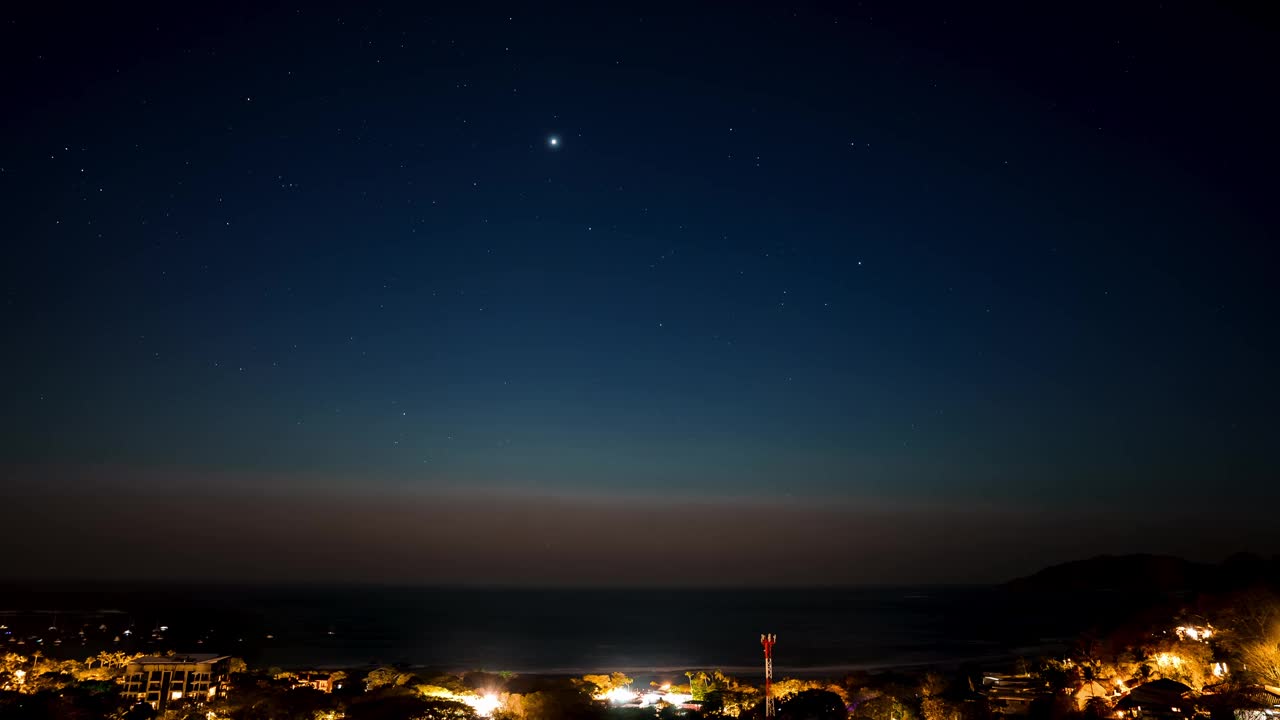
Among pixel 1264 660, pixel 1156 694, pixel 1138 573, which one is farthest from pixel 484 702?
pixel 1138 573

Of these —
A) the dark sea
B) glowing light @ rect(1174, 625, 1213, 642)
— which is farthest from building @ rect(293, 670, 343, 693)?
the dark sea

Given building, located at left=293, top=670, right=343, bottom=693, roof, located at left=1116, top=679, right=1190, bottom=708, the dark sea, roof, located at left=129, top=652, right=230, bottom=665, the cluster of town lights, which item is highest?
roof, located at left=1116, top=679, right=1190, bottom=708

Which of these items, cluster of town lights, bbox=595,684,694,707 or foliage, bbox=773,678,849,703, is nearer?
foliage, bbox=773,678,849,703

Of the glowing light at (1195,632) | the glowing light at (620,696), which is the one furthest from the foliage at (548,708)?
the glowing light at (1195,632)

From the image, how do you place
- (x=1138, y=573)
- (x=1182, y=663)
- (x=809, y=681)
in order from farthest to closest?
(x=1138, y=573)
(x=809, y=681)
(x=1182, y=663)

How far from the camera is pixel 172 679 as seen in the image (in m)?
22.4

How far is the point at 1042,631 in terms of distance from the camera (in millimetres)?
81938

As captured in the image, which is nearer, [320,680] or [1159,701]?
[1159,701]

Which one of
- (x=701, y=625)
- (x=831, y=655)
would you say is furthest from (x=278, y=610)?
(x=831, y=655)

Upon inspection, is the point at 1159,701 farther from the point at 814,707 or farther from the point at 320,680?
the point at 320,680

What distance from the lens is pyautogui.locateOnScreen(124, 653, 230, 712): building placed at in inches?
871

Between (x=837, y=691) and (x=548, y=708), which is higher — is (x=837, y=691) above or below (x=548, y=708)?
below

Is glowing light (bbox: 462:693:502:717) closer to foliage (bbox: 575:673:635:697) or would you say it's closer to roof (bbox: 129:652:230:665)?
foliage (bbox: 575:673:635:697)

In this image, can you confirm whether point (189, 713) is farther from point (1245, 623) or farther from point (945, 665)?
point (945, 665)
